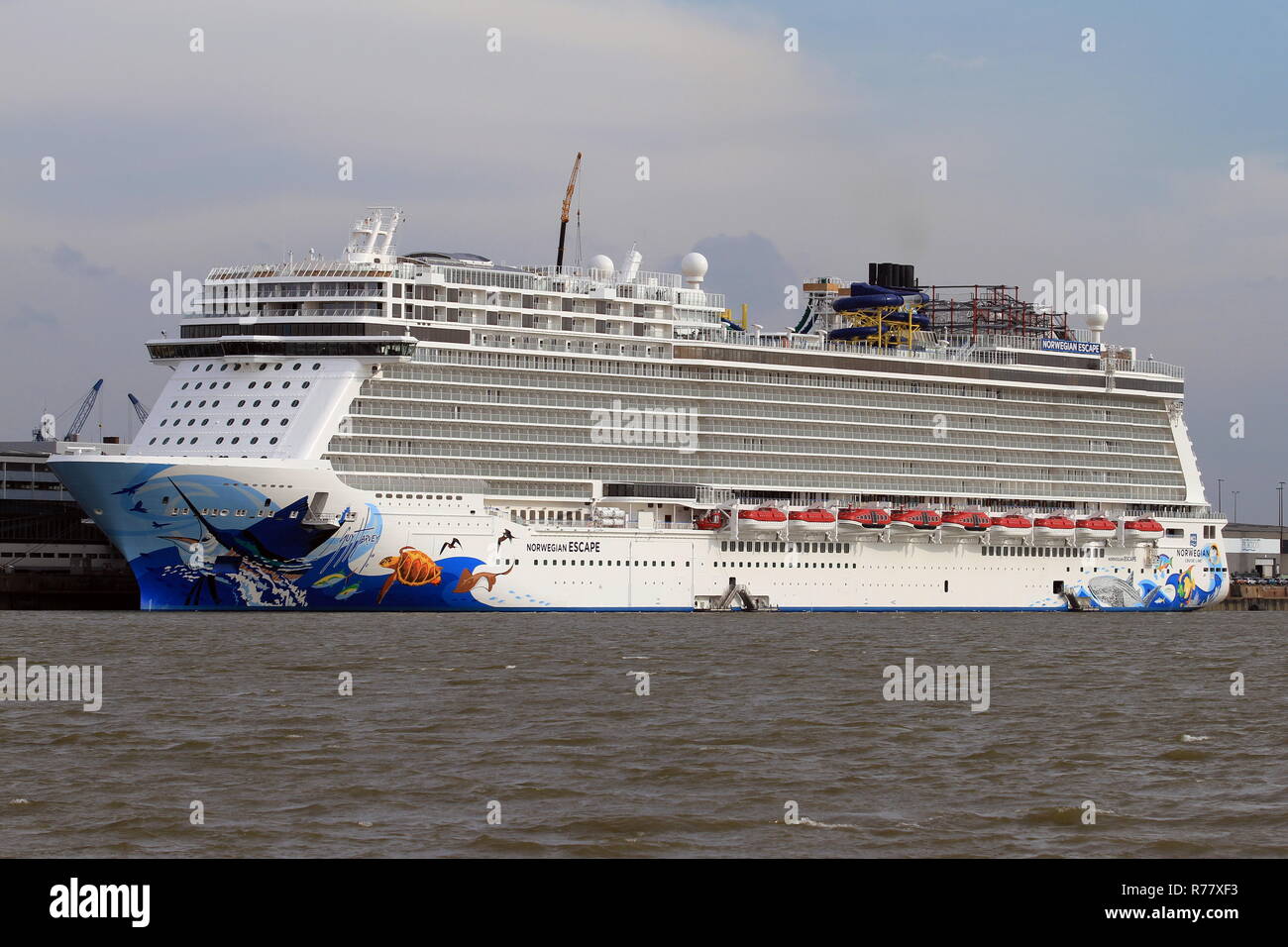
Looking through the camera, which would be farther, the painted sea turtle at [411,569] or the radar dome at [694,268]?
the radar dome at [694,268]

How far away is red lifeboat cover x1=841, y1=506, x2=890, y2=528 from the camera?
89.2 m

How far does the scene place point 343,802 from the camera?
2483cm

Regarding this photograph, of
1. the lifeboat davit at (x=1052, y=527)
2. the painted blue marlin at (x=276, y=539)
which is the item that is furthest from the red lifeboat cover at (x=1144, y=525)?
the painted blue marlin at (x=276, y=539)

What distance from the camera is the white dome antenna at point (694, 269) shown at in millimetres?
92625

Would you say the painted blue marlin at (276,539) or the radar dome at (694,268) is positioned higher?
the radar dome at (694,268)

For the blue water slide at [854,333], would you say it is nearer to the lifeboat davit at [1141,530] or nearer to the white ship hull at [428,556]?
the white ship hull at [428,556]

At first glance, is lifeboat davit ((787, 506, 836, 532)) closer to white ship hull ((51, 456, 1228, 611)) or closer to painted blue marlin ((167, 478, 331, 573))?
white ship hull ((51, 456, 1228, 611))

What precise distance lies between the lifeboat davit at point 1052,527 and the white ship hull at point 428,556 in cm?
541

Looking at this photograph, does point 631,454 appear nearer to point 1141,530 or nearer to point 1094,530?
point 1094,530

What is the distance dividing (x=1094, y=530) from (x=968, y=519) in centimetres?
917

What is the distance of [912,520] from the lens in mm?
91312

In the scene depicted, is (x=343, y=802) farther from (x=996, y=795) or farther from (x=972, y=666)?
(x=972, y=666)
